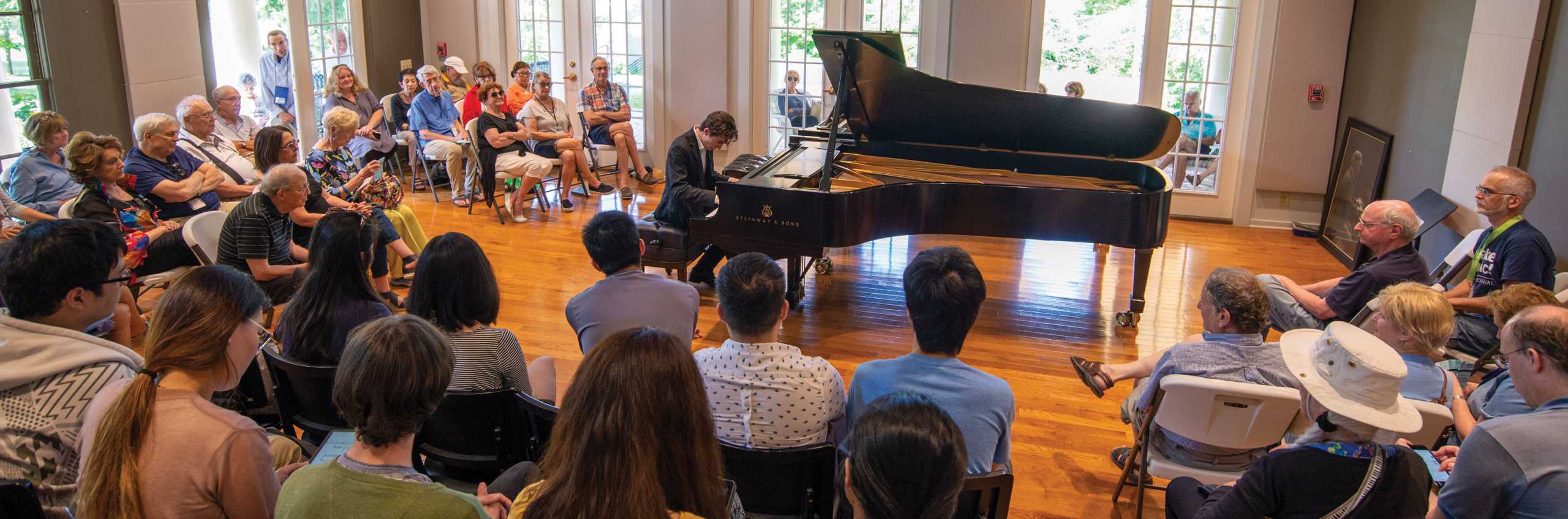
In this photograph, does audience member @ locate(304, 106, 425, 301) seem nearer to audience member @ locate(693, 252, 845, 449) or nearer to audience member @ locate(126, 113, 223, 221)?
audience member @ locate(126, 113, 223, 221)

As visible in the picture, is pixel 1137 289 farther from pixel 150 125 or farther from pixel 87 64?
pixel 87 64

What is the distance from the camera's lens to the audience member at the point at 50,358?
223cm

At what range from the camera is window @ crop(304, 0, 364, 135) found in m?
7.99

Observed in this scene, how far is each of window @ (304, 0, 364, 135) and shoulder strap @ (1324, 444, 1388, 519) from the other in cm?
759

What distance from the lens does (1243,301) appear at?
3.04 m

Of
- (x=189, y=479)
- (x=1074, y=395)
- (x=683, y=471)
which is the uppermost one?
(x=683, y=471)

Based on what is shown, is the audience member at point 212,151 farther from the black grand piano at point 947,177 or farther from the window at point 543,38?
the window at point 543,38

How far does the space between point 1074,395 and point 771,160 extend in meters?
2.17

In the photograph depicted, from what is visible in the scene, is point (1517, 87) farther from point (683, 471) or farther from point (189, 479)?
point (189, 479)

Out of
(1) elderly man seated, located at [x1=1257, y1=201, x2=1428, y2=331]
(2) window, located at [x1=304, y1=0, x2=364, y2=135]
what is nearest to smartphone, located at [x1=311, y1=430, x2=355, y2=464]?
(1) elderly man seated, located at [x1=1257, y1=201, x2=1428, y2=331]

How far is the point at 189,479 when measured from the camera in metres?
1.98

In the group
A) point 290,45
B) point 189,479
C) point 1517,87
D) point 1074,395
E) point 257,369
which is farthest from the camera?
point 290,45

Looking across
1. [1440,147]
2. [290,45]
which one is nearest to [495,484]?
[1440,147]

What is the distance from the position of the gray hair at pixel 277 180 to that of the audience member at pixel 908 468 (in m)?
3.57
